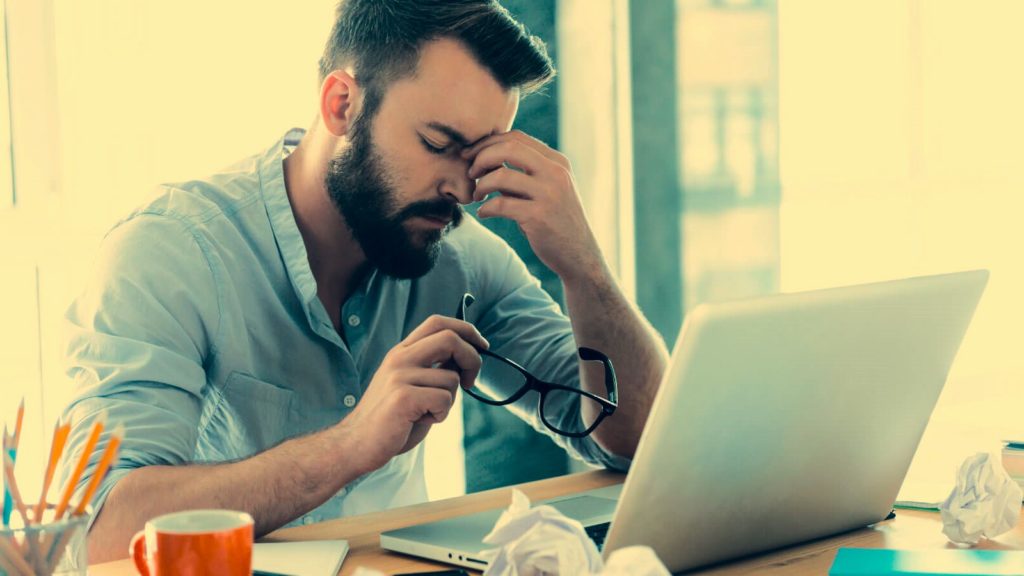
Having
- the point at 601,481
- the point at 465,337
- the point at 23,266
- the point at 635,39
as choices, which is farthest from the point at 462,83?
the point at 635,39

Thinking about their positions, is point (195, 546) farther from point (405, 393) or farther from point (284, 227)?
point (284, 227)

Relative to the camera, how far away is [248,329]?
142 cm

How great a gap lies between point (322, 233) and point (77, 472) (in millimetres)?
880

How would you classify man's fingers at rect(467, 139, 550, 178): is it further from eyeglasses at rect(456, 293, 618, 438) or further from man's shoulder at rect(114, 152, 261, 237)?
man's shoulder at rect(114, 152, 261, 237)

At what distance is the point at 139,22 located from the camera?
2.03 m

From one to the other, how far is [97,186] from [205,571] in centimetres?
A: 149

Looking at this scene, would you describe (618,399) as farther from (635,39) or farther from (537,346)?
(635,39)

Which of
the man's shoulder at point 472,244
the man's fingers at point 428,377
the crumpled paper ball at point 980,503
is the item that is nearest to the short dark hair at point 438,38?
the man's shoulder at point 472,244

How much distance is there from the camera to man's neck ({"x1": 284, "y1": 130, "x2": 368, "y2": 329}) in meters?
1.56

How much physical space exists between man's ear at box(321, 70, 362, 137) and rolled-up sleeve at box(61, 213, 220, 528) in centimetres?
27

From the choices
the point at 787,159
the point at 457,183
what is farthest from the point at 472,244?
the point at 787,159

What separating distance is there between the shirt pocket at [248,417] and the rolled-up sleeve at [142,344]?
0.07 m

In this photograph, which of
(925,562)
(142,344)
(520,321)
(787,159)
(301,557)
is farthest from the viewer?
(787,159)

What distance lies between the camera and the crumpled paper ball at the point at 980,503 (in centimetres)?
100
